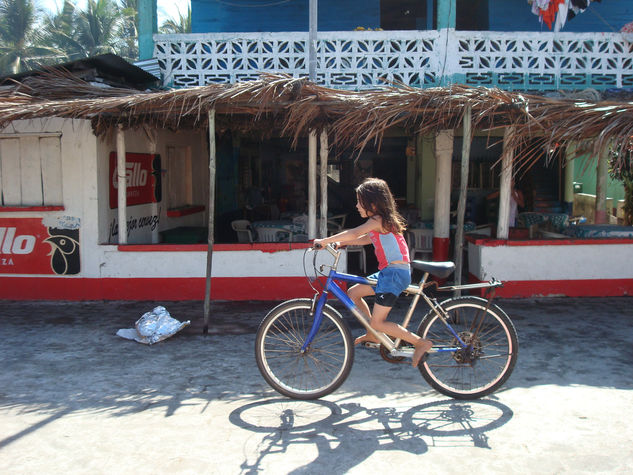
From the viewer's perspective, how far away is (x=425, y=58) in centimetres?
885

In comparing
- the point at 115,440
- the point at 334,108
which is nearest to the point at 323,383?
the point at 115,440

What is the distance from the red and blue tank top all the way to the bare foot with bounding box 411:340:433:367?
620 mm

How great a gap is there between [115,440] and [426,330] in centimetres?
231

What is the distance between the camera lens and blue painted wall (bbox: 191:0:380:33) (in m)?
11.8

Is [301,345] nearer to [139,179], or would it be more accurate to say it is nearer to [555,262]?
[555,262]

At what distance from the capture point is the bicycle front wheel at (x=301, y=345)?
4480 mm

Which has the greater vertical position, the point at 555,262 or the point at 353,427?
the point at 555,262

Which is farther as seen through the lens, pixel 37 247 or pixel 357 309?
pixel 37 247

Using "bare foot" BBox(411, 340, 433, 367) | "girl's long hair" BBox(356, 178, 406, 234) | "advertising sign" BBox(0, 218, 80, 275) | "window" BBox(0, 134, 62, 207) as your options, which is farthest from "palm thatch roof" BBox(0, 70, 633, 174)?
"bare foot" BBox(411, 340, 433, 367)

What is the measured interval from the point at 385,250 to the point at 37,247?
5.60m

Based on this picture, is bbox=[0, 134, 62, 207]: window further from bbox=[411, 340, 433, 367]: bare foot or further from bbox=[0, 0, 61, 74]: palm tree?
bbox=[0, 0, 61, 74]: palm tree

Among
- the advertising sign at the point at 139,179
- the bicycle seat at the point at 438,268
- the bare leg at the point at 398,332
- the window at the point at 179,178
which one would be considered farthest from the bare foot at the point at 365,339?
the window at the point at 179,178

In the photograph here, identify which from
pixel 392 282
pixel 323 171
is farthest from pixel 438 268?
pixel 323 171

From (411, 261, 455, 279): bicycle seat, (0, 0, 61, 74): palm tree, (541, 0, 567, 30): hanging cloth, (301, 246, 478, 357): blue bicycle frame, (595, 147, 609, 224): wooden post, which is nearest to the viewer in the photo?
(411, 261, 455, 279): bicycle seat
